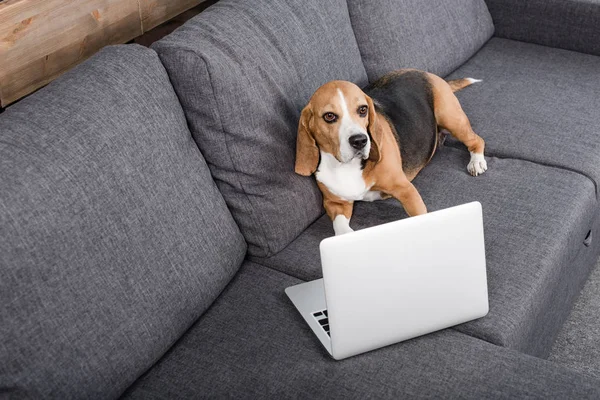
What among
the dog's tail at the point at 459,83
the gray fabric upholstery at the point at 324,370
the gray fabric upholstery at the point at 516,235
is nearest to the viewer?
the gray fabric upholstery at the point at 324,370

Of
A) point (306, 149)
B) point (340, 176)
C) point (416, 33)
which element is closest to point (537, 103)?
point (416, 33)

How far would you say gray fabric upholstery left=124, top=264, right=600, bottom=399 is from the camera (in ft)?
5.07

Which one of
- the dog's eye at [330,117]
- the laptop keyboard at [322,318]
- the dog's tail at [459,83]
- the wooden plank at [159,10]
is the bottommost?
the dog's tail at [459,83]

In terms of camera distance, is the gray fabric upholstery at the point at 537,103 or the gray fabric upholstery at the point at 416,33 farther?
the gray fabric upholstery at the point at 416,33

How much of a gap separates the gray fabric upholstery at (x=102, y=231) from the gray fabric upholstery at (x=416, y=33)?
0.96 metres

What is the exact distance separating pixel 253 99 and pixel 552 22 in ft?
5.26

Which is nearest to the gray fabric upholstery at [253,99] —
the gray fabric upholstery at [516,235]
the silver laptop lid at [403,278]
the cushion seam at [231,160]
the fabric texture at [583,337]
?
the cushion seam at [231,160]

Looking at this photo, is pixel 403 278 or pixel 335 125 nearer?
pixel 403 278

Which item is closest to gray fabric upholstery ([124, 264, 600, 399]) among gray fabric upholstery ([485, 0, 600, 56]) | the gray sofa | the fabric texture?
the gray sofa

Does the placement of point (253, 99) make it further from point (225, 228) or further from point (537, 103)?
point (537, 103)

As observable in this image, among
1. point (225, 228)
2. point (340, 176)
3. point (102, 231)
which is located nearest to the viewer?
point (102, 231)

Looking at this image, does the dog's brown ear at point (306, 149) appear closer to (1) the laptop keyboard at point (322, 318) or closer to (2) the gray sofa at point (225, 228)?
(2) the gray sofa at point (225, 228)

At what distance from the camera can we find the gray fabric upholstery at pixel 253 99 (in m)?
1.85

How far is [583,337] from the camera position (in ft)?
7.63
